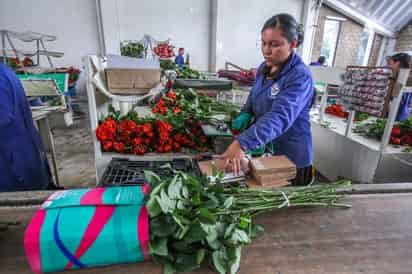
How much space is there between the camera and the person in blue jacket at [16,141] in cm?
125

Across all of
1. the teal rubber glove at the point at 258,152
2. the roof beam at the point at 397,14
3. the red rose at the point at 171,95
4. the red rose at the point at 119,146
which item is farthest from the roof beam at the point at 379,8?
the red rose at the point at 119,146

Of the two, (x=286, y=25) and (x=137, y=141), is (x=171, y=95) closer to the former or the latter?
(x=137, y=141)

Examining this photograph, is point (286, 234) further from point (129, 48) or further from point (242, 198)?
point (129, 48)

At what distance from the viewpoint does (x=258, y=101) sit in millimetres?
1366

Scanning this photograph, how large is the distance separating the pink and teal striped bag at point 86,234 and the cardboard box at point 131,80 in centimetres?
106

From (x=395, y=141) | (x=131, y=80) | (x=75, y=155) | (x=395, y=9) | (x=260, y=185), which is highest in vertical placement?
(x=395, y=9)

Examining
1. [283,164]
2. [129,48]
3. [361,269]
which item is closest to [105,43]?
[129,48]

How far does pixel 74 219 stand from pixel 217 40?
22.5 ft

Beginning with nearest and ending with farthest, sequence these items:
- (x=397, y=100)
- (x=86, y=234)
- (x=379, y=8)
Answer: (x=86, y=234) < (x=397, y=100) < (x=379, y=8)

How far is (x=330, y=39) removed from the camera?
24.8 feet

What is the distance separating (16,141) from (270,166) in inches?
56.9

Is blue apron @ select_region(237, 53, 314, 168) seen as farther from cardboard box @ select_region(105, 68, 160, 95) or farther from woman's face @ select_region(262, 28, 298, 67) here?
cardboard box @ select_region(105, 68, 160, 95)

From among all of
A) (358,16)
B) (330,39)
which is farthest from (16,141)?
(330,39)

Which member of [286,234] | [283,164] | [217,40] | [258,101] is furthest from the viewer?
[217,40]
